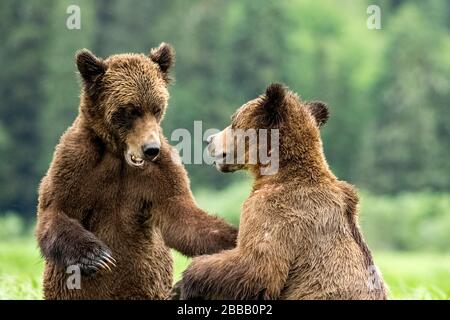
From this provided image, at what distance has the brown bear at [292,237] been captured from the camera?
8391 millimetres

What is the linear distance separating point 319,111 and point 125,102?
62.1 inches

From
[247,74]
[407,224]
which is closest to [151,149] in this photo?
[407,224]

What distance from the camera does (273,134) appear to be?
891cm

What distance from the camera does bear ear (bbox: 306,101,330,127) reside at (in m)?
9.23

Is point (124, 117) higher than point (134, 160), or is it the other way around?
point (124, 117)

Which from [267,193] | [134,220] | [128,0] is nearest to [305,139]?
[267,193]

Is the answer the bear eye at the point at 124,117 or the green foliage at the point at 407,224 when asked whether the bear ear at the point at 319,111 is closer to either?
the bear eye at the point at 124,117

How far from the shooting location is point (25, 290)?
11.5 m

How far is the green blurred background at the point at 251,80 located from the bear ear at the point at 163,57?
37.3 metres

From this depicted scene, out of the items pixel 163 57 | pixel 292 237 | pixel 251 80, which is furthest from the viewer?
pixel 251 80

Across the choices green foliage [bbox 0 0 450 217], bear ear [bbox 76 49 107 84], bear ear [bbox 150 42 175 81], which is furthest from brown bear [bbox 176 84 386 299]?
green foliage [bbox 0 0 450 217]

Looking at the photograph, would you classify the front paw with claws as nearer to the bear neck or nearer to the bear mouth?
the bear mouth

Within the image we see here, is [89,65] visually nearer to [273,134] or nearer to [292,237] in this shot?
[273,134]

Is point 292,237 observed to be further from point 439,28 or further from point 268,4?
point 439,28
